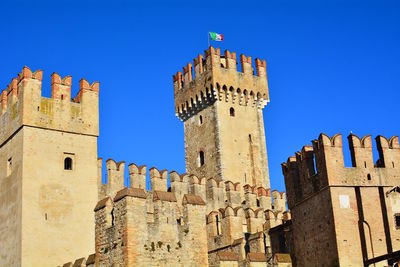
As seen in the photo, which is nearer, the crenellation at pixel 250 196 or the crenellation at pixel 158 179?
the crenellation at pixel 158 179

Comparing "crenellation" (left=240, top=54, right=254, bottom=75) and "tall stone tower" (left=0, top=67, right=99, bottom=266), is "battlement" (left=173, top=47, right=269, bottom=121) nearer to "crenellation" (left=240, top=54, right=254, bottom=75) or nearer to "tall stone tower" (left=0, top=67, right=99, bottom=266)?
"crenellation" (left=240, top=54, right=254, bottom=75)

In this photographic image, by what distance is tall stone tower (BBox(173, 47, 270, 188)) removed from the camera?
42.1m

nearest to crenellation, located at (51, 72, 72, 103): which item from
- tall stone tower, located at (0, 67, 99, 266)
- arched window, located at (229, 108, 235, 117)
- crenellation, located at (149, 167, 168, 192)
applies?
tall stone tower, located at (0, 67, 99, 266)

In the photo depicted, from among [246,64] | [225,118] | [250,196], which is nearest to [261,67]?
[246,64]

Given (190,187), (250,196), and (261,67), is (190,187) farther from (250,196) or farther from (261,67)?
(261,67)

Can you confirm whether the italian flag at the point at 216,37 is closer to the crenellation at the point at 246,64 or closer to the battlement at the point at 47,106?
the crenellation at the point at 246,64

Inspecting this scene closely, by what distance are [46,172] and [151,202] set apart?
469cm

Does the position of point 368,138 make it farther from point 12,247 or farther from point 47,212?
point 12,247

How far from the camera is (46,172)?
27.2 metres

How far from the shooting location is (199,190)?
120ft

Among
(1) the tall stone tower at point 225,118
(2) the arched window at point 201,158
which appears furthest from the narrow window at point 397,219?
(2) the arched window at point 201,158

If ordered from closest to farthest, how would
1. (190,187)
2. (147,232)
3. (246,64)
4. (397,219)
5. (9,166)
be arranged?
(147,232) → (397,219) → (9,166) → (190,187) → (246,64)

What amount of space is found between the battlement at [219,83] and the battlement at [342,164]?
64.7 feet

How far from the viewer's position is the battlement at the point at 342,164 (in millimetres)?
22266
